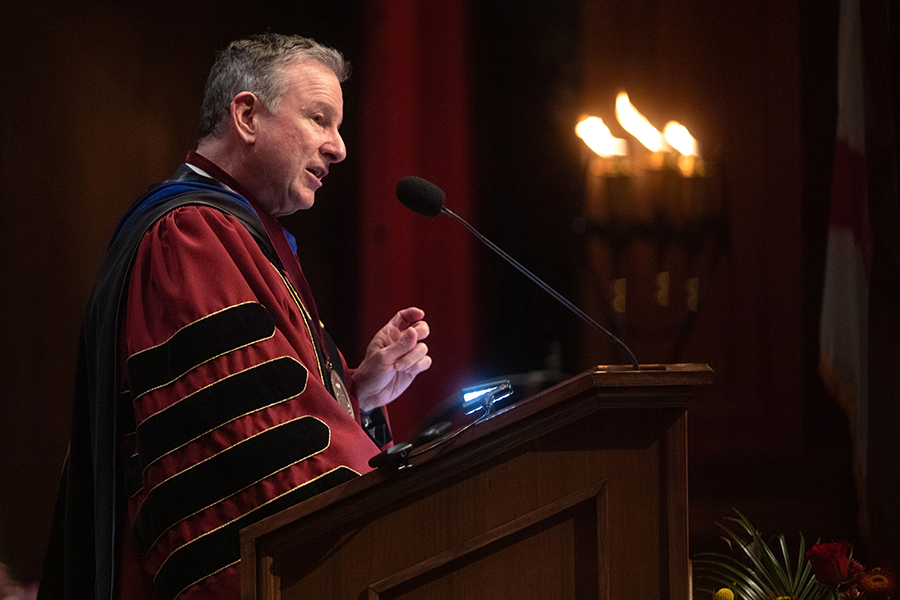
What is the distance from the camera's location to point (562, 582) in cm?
91

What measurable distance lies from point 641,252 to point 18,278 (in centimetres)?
237

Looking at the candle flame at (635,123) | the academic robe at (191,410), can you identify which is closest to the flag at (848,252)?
the candle flame at (635,123)

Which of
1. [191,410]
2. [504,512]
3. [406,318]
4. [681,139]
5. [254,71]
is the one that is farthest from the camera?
[681,139]

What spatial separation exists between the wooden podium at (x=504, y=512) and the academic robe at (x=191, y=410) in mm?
228

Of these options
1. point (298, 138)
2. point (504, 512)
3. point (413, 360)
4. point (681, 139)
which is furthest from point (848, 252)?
point (504, 512)

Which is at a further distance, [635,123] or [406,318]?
[635,123]

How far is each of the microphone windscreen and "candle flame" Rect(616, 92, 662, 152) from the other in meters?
1.64

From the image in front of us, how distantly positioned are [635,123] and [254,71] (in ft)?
5.44

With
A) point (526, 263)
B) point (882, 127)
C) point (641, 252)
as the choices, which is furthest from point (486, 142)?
point (882, 127)

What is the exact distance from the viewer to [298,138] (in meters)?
1.65

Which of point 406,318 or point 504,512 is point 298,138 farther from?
point 504,512

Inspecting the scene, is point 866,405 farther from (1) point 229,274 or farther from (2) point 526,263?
(1) point 229,274

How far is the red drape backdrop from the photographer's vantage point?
2930 millimetres

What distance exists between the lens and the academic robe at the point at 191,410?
1.17 meters
